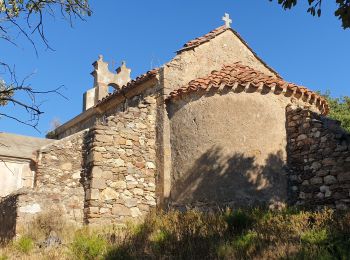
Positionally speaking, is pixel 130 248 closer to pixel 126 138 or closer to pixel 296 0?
pixel 126 138

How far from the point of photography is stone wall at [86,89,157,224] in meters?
10.8

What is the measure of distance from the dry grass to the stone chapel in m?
0.69

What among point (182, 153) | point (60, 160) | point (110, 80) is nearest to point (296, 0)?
point (182, 153)

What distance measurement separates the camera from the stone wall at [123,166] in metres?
10.8

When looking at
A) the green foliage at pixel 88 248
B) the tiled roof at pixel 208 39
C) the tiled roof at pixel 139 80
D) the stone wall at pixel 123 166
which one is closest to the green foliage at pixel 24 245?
the green foliage at pixel 88 248

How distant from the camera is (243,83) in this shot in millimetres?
10602

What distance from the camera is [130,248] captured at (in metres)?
7.98

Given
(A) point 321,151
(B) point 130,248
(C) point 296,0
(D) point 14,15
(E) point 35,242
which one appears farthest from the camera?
(A) point 321,151

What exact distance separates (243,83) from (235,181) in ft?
8.01

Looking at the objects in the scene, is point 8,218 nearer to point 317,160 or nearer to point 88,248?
point 88,248

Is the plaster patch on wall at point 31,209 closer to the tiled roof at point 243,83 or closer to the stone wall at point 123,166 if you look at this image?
the stone wall at point 123,166

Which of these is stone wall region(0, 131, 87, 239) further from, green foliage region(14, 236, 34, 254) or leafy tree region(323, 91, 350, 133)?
leafy tree region(323, 91, 350, 133)

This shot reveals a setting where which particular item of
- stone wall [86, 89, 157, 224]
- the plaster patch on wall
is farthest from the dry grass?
stone wall [86, 89, 157, 224]

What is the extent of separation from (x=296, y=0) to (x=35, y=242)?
7.32m
